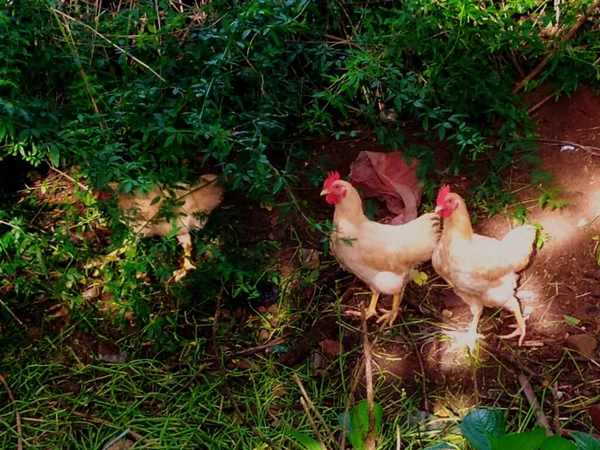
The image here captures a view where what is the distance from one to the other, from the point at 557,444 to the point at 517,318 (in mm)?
676

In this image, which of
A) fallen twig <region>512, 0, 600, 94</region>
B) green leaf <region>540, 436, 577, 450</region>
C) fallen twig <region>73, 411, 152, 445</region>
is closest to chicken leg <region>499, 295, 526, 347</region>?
green leaf <region>540, 436, 577, 450</region>

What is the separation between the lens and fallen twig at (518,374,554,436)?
6.89 feet

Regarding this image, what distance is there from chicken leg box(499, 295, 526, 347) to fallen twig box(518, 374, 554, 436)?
0.56 ft

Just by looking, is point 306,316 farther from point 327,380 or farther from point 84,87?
point 84,87

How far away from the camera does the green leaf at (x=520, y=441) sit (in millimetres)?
1698

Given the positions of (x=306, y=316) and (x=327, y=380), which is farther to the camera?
(x=306, y=316)

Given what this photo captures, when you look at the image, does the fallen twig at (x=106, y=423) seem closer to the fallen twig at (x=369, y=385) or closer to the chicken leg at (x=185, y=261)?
the chicken leg at (x=185, y=261)

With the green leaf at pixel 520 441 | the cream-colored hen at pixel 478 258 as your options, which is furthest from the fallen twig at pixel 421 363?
the green leaf at pixel 520 441

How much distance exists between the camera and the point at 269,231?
2926 mm

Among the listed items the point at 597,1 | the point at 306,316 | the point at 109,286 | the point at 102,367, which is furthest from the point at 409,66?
the point at 102,367

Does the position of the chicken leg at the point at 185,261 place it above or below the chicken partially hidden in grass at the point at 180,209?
below

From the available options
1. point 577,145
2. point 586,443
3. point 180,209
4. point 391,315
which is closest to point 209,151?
point 180,209

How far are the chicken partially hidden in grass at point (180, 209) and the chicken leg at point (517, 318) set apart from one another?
1246 millimetres

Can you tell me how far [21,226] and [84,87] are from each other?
0.61 metres
